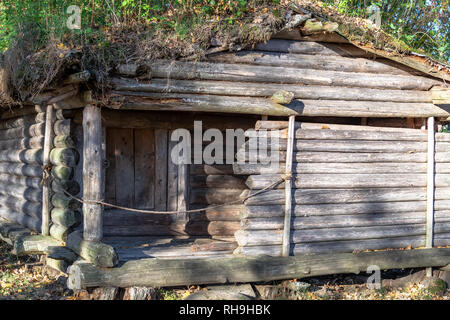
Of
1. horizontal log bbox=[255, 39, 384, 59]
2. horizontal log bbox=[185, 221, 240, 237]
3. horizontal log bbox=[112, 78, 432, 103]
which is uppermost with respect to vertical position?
horizontal log bbox=[255, 39, 384, 59]

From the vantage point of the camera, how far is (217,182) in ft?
33.1

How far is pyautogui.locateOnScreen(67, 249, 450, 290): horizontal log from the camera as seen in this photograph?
678 cm

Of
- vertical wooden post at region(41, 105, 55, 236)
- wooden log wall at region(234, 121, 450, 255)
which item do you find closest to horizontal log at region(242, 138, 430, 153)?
wooden log wall at region(234, 121, 450, 255)

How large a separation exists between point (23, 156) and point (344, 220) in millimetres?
5926

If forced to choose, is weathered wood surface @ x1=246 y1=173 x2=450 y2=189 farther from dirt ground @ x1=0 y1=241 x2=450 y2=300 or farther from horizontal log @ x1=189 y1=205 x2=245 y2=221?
horizontal log @ x1=189 y1=205 x2=245 y2=221

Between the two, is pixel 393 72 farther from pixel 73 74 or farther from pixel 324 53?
pixel 73 74

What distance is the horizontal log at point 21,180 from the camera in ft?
30.3

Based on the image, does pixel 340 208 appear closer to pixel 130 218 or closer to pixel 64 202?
pixel 130 218

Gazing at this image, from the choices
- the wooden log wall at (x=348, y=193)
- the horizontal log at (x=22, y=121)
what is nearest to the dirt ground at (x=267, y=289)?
the wooden log wall at (x=348, y=193)

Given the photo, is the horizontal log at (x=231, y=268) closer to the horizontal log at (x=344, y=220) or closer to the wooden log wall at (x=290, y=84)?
the horizontal log at (x=344, y=220)

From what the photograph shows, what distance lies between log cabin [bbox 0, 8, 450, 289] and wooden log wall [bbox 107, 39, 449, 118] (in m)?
0.02

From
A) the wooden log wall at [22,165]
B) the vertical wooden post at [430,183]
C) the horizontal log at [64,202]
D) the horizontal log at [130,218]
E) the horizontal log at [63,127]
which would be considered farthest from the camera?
the horizontal log at [130,218]

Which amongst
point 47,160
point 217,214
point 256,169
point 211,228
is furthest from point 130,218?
point 256,169

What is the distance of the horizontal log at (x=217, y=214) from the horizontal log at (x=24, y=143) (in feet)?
9.77
